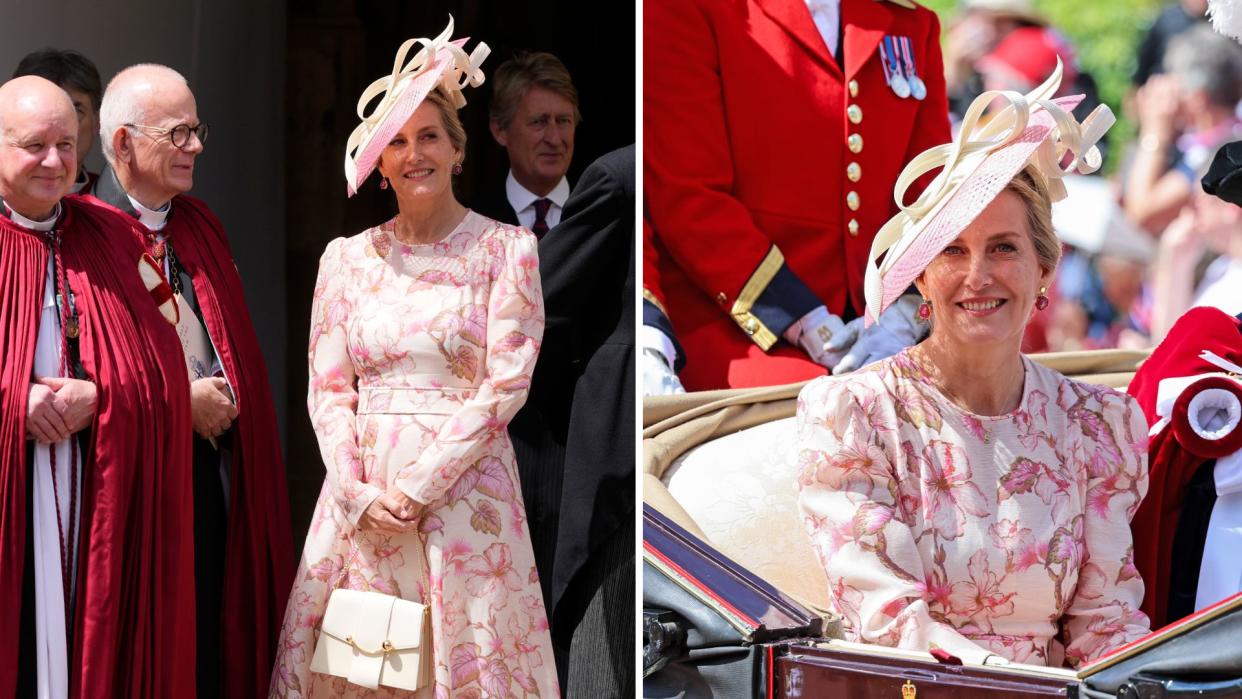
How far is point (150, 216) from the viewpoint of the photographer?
449cm

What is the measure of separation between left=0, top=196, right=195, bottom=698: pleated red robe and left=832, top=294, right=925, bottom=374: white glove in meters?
1.51

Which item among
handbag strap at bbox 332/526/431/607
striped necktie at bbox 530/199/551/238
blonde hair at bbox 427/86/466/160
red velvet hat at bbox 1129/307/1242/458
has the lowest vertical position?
handbag strap at bbox 332/526/431/607

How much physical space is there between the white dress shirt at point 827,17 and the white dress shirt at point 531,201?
0.85m

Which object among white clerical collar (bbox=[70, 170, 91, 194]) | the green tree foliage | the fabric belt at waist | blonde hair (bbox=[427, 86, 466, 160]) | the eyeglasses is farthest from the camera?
the green tree foliage

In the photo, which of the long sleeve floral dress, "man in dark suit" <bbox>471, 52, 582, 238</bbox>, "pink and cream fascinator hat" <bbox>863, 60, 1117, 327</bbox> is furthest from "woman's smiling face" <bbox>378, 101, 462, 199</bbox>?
"pink and cream fascinator hat" <bbox>863, 60, 1117, 327</bbox>

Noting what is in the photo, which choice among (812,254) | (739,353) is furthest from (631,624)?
(812,254)

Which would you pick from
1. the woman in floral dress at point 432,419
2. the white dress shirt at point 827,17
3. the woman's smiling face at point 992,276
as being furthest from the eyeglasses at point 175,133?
the woman's smiling face at point 992,276

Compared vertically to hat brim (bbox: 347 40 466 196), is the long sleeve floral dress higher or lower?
lower

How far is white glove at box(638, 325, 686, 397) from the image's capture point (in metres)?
4.23

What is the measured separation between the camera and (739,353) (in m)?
4.28

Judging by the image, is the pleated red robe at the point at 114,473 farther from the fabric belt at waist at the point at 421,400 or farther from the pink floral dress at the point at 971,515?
the pink floral dress at the point at 971,515

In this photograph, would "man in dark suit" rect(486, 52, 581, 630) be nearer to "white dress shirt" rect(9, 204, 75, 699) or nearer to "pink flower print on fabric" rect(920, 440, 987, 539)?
"white dress shirt" rect(9, 204, 75, 699)

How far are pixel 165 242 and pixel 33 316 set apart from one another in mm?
536

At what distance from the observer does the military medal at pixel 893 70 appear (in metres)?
4.30
